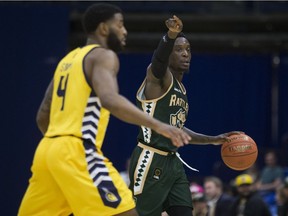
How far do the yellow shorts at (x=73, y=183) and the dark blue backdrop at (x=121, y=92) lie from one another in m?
12.3

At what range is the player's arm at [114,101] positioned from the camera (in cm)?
597

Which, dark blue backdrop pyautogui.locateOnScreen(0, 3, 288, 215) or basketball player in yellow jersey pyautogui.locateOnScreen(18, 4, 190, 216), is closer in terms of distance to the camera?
basketball player in yellow jersey pyautogui.locateOnScreen(18, 4, 190, 216)

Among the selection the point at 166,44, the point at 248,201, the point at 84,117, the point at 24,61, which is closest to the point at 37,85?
the point at 24,61

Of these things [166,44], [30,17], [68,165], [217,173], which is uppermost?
[30,17]

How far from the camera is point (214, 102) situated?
20.4m

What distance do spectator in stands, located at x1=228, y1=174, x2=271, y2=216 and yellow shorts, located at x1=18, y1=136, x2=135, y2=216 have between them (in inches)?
277

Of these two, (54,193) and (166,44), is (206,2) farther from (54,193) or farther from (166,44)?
(54,193)

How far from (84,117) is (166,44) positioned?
1.81 m

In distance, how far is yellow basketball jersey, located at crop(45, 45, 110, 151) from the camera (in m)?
6.25

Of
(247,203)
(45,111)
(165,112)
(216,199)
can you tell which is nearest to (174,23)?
(165,112)

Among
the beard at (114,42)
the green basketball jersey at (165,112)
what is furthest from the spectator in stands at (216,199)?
the beard at (114,42)

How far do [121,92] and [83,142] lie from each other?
13.7 m

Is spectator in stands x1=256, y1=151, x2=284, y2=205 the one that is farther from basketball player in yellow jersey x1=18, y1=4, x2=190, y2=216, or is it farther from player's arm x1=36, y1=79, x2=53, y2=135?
basketball player in yellow jersey x1=18, y1=4, x2=190, y2=216

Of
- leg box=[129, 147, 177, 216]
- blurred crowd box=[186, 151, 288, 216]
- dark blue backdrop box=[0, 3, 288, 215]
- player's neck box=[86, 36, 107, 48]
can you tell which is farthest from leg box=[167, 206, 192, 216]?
dark blue backdrop box=[0, 3, 288, 215]
